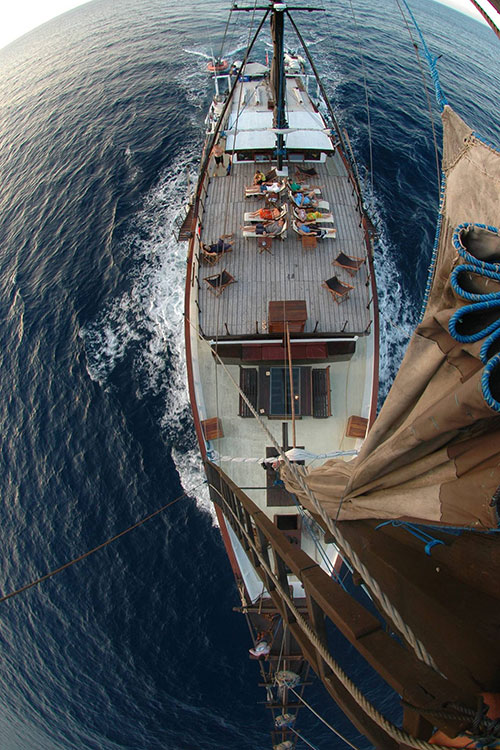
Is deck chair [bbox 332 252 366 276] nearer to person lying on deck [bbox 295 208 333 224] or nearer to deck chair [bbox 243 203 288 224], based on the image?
person lying on deck [bbox 295 208 333 224]

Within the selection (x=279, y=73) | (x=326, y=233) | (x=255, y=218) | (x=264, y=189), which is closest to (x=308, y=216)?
(x=326, y=233)

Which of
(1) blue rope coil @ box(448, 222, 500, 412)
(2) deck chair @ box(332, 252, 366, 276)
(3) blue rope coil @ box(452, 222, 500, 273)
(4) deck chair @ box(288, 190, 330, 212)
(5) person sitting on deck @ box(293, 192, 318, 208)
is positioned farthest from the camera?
(4) deck chair @ box(288, 190, 330, 212)

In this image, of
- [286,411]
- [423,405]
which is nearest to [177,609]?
[286,411]

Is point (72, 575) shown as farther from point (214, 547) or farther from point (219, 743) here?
point (219, 743)

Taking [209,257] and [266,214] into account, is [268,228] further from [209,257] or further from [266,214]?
[209,257]

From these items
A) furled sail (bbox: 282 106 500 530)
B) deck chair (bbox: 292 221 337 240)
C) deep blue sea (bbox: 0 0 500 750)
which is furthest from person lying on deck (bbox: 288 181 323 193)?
furled sail (bbox: 282 106 500 530)

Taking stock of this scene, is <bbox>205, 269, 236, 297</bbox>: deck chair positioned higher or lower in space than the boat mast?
lower
